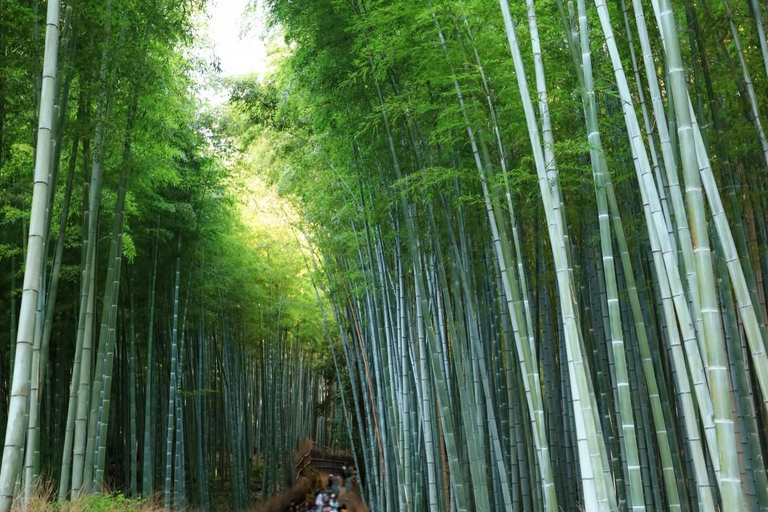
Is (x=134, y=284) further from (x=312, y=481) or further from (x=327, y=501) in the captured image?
(x=312, y=481)

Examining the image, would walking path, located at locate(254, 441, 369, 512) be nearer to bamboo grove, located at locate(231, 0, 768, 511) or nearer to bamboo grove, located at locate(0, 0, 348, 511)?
bamboo grove, located at locate(0, 0, 348, 511)

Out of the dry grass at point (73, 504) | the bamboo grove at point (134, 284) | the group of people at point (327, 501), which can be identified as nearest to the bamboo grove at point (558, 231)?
the bamboo grove at point (134, 284)

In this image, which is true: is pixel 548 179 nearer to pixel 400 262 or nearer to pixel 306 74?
pixel 400 262

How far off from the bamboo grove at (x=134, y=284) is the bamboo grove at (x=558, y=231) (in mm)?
1388

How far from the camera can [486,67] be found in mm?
4105

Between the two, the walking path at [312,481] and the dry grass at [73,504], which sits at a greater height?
the dry grass at [73,504]

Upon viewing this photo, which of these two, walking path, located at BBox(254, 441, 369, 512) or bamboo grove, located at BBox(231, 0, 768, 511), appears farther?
walking path, located at BBox(254, 441, 369, 512)

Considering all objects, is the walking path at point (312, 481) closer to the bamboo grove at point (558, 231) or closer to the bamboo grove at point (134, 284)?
the bamboo grove at point (134, 284)

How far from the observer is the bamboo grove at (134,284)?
4.44m

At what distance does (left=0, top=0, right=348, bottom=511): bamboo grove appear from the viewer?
444cm

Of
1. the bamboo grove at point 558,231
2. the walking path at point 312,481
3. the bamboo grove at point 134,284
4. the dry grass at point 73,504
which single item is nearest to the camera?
the bamboo grove at point 558,231

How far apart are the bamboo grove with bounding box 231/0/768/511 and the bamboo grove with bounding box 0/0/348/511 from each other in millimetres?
1388

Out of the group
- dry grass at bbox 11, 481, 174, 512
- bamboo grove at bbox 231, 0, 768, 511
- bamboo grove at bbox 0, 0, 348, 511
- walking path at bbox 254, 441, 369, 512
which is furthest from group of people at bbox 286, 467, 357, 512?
dry grass at bbox 11, 481, 174, 512

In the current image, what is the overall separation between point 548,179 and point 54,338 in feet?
22.0
